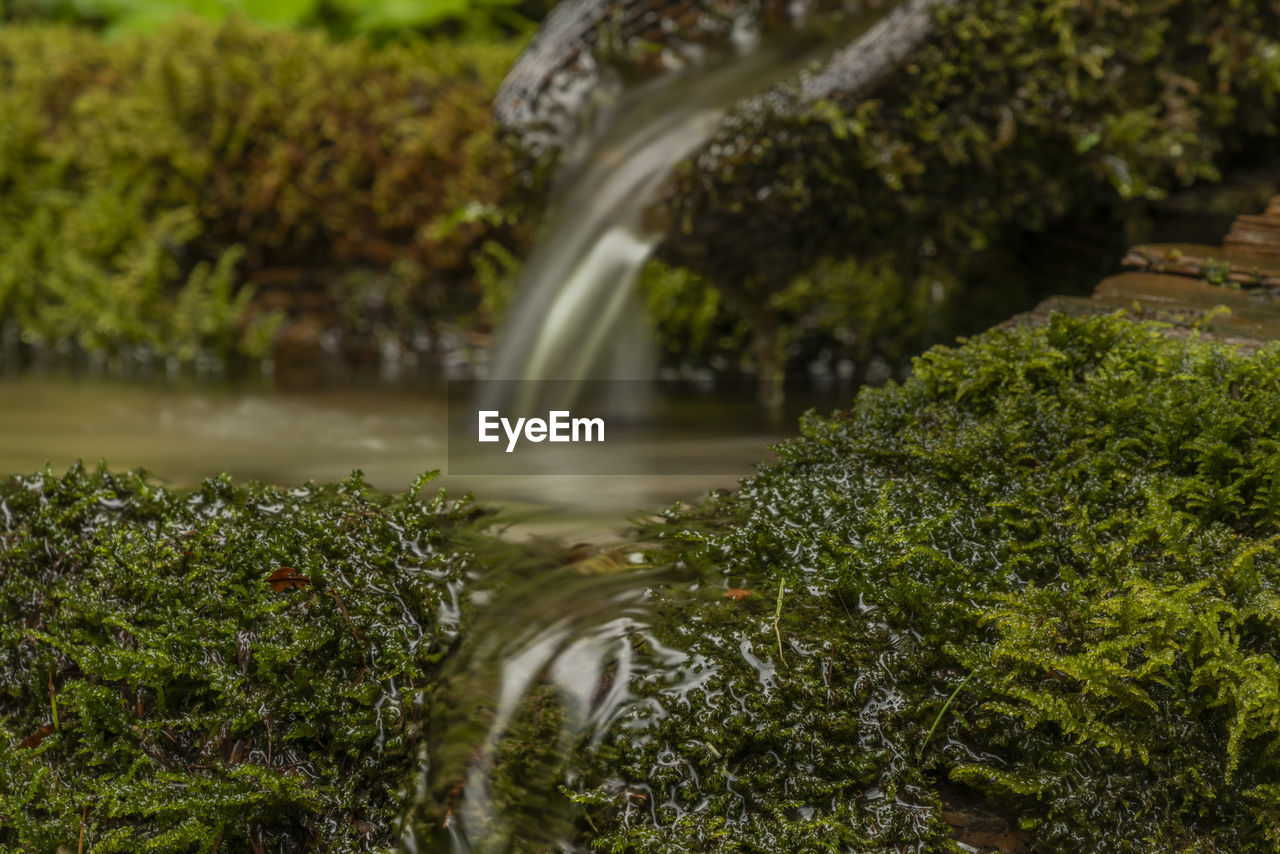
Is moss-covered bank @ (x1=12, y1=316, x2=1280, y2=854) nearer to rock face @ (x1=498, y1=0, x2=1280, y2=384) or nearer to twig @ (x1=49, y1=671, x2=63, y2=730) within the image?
twig @ (x1=49, y1=671, x2=63, y2=730)

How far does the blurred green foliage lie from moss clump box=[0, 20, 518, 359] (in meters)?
1.83

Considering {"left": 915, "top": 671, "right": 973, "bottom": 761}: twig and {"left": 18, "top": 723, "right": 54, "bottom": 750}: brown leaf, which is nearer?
{"left": 915, "top": 671, "right": 973, "bottom": 761}: twig

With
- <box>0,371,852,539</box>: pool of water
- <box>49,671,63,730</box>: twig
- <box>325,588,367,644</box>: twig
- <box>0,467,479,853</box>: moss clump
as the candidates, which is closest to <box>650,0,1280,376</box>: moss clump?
<box>0,371,852,539</box>: pool of water

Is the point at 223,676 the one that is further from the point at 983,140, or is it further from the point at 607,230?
the point at 983,140

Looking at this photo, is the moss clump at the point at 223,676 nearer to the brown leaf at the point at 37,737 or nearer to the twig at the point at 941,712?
the brown leaf at the point at 37,737

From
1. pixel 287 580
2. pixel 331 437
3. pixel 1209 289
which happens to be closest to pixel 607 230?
pixel 331 437

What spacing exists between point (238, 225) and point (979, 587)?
493 centimetres

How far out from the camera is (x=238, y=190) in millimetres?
5496

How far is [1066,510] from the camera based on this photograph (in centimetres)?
188

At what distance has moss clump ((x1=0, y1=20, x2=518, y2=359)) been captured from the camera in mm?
5348

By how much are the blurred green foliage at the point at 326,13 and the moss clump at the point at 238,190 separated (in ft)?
Result: 6.01

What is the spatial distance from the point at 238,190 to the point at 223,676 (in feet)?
14.4

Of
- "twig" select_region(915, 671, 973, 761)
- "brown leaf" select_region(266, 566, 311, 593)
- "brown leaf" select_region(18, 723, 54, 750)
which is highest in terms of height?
"brown leaf" select_region(266, 566, 311, 593)

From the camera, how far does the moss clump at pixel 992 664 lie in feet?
5.15
